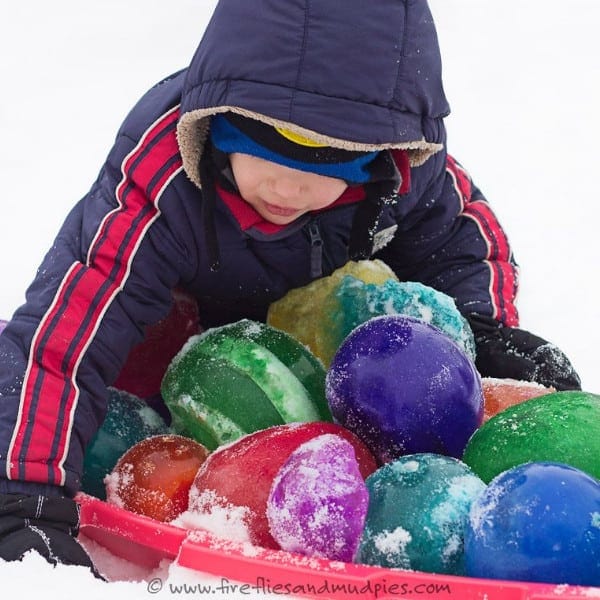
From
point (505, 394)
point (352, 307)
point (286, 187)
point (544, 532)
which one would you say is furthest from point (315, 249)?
point (544, 532)

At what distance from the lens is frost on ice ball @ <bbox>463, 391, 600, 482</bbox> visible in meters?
1.24

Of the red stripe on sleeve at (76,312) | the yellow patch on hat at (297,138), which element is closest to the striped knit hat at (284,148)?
the yellow patch on hat at (297,138)

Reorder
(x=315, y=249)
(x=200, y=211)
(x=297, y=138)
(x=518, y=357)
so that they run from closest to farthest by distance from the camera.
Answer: (x=297, y=138) < (x=200, y=211) < (x=315, y=249) < (x=518, y=357)

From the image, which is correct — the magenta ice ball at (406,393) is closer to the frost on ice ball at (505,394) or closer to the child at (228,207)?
the frost on ice ball at (505,394)

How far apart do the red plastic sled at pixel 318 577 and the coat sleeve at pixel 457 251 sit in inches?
35.9

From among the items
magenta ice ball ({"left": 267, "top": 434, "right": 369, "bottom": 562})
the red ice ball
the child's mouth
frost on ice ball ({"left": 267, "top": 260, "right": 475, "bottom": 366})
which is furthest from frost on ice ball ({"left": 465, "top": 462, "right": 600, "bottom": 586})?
the red ice ball

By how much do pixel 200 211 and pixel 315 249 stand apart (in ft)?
0.70

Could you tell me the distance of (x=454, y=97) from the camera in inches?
169

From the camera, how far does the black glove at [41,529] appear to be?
4.15 feet

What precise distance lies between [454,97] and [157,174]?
2.90 m

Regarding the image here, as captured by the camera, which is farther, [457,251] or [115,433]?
[457,251]

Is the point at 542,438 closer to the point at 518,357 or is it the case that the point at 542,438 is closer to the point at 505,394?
the point at 505,394

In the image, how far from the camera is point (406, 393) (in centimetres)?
131

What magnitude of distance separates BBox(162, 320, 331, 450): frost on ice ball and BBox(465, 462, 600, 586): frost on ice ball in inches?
16.6
